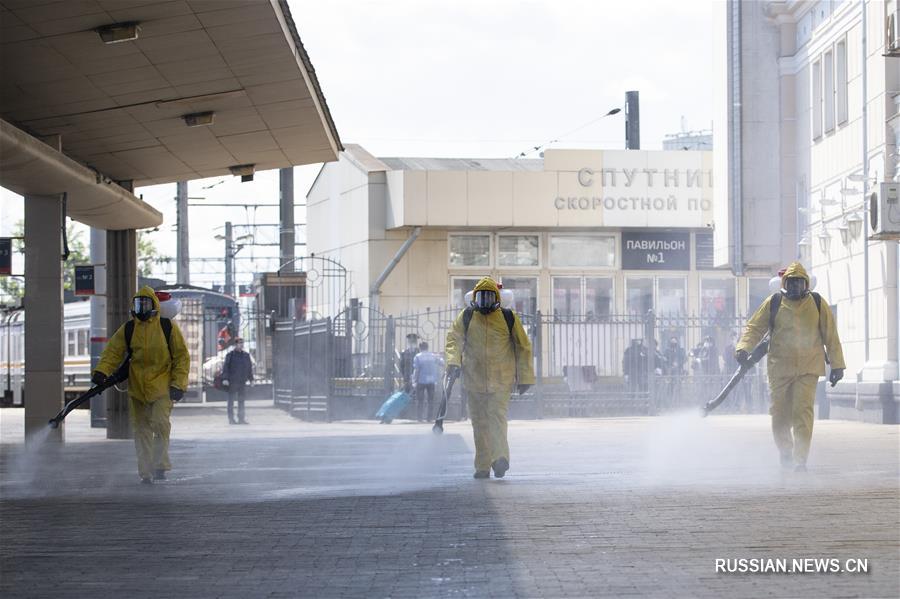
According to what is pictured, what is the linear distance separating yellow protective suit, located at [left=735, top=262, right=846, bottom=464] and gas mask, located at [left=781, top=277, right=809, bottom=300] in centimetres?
4

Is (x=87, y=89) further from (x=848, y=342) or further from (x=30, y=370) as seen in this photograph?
(x=848, y=342)

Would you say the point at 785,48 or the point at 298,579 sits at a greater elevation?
the point at 785,48

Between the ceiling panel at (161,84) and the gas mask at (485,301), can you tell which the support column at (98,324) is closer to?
the ceiling panel at (161,84)

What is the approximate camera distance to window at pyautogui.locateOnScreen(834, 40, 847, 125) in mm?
27266

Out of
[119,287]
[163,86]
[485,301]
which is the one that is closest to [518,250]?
[119,287]

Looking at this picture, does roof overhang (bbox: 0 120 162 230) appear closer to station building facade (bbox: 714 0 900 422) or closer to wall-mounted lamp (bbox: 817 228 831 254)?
station building facade (bbox: 714 0 900 422)

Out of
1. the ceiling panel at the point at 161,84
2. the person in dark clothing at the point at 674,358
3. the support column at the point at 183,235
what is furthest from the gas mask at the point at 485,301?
the support column at the point at 183,235

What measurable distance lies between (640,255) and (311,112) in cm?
2554

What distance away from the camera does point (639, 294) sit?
44.5 metres

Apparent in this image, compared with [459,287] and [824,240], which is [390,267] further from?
[824,240]

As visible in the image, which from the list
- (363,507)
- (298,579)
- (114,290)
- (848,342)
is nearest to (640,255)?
(848,342)

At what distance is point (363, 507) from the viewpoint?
37.4ft

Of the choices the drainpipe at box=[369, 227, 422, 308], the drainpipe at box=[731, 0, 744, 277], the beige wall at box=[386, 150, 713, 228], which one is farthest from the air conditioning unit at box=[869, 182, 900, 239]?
the drainpipe at box=[369, 227, 422, 308]

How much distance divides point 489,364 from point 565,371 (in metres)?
18.6
